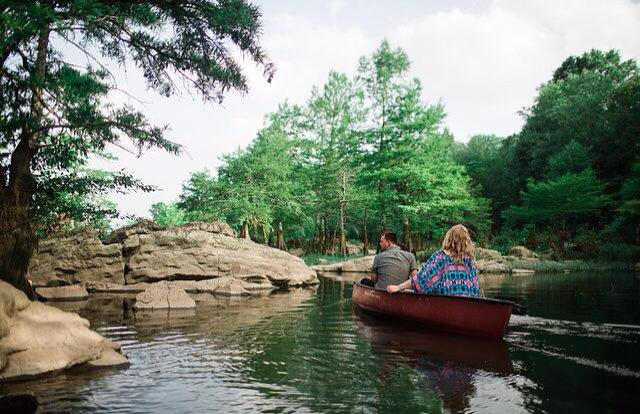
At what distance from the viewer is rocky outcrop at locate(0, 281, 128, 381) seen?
Result: 505 cm

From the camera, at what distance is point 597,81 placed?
43781 millimetres

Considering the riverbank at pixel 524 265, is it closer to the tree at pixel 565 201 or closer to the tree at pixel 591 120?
the tree at pixel 565 201

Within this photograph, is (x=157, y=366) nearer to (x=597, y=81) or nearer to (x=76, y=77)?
(x=76, y=77)

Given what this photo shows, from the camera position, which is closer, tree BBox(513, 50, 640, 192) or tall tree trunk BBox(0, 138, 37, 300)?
tall tree trunk BBox(0, 138, 37, 300)

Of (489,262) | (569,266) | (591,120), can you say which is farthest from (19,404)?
(591,120)

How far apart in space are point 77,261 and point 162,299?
5.80 meters

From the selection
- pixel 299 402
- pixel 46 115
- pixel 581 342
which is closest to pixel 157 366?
pixel 299 402

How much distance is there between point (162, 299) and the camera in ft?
38.6

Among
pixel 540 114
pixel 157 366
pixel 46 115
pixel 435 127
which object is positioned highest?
pixel 540 114

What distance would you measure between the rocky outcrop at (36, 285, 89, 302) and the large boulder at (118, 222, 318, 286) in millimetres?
2272

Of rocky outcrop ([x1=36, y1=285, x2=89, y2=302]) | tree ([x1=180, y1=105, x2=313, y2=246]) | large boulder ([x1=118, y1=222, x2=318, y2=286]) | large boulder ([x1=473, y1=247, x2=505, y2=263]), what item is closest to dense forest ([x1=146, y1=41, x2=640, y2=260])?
tree ([x1=180, y1=105, x2=313, y2=246])

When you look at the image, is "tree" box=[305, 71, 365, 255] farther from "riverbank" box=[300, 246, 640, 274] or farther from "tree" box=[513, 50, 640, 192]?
"tree" box=[513, 50, 640, 192]

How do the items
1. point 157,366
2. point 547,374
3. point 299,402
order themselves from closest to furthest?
point 299,402, point 547,374, point 157,366

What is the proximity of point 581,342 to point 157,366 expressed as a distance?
226 inches
